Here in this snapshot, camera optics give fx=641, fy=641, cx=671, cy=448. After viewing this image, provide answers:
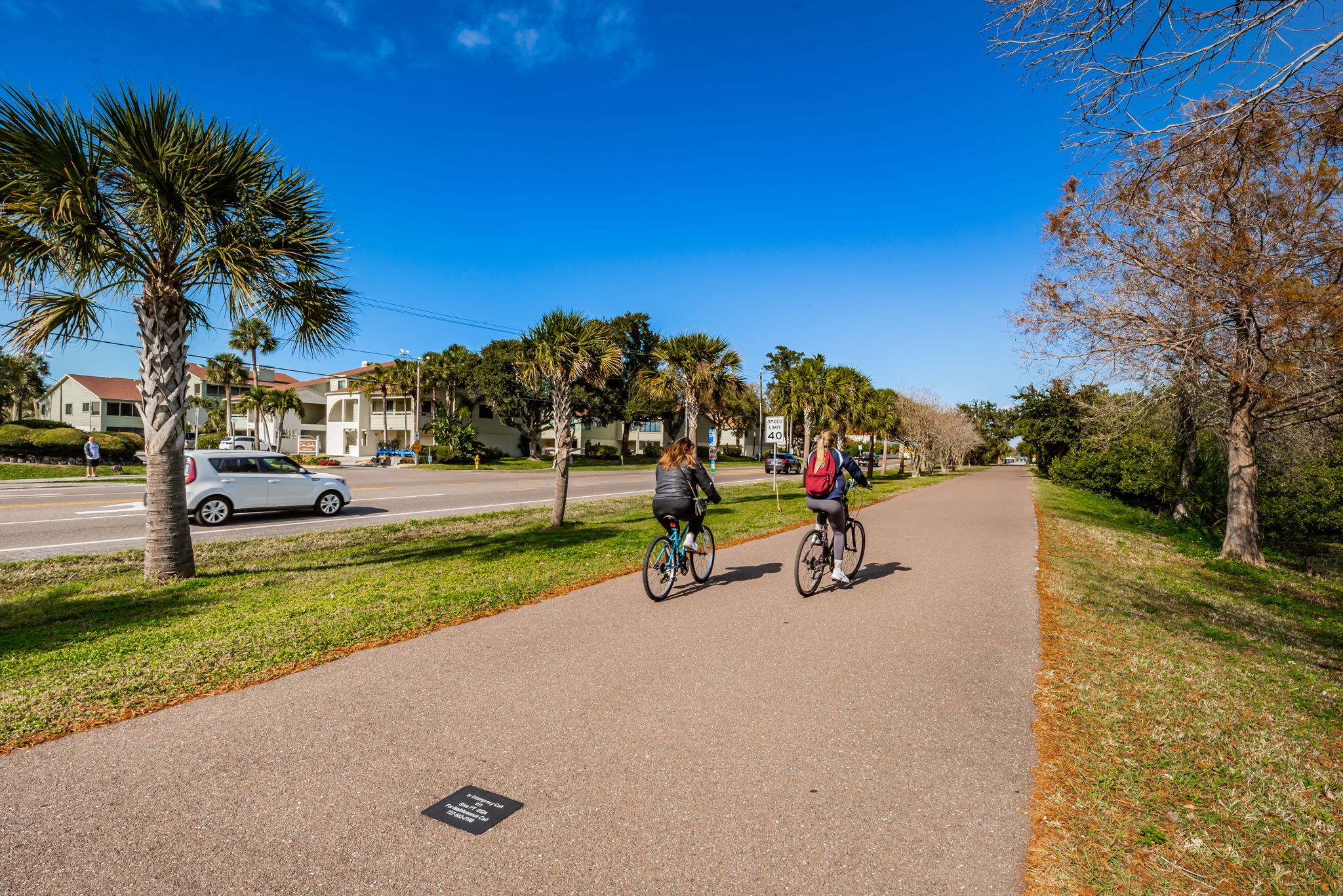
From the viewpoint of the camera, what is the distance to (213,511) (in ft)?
A: 43.2

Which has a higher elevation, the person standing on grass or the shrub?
the shrub

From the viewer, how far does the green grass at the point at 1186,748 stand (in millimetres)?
2746

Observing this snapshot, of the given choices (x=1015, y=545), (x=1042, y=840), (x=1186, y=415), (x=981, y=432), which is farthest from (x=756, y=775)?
(x=981, y=432)

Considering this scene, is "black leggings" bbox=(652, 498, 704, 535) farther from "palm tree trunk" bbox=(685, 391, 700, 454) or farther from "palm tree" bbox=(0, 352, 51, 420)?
"palm tree" bbox=(0, 352, 51, 420)

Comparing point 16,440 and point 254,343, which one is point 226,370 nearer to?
point 254,343

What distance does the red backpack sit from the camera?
7.52m

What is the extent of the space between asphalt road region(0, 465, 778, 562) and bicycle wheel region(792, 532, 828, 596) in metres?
10.0

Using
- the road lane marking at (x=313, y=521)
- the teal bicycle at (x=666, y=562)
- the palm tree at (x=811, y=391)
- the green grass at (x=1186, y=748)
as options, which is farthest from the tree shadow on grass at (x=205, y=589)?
the palm tree at (x=811, y=391)

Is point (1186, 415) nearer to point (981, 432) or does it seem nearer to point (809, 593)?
point (809, 593)

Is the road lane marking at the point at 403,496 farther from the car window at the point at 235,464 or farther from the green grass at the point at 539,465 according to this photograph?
the green grass at the point at 539,465

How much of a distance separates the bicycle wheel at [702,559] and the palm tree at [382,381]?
49600 mm

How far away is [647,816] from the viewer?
298 centimetres

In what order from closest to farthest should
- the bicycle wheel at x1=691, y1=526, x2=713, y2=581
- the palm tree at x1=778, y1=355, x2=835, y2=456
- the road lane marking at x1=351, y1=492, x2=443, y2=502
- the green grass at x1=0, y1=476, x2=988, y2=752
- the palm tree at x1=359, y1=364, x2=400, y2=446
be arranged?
the green grass at x1=0, y1=476, x2=988, y2=752 → the bicycle wheel at x1=691, y1=526, x2=713, y2=581 → the road lane marking at x1=351, y1=492, x2=443, y2=502 → the palm tree at x1=778, y1=355, x2=835, y2=456 → the palm tree at x1=359, y1=364, x2=400, y2=446

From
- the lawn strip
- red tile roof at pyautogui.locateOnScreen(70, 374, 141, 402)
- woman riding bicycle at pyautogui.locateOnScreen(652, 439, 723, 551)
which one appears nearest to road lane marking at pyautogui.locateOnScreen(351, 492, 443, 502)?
the lawn strip
